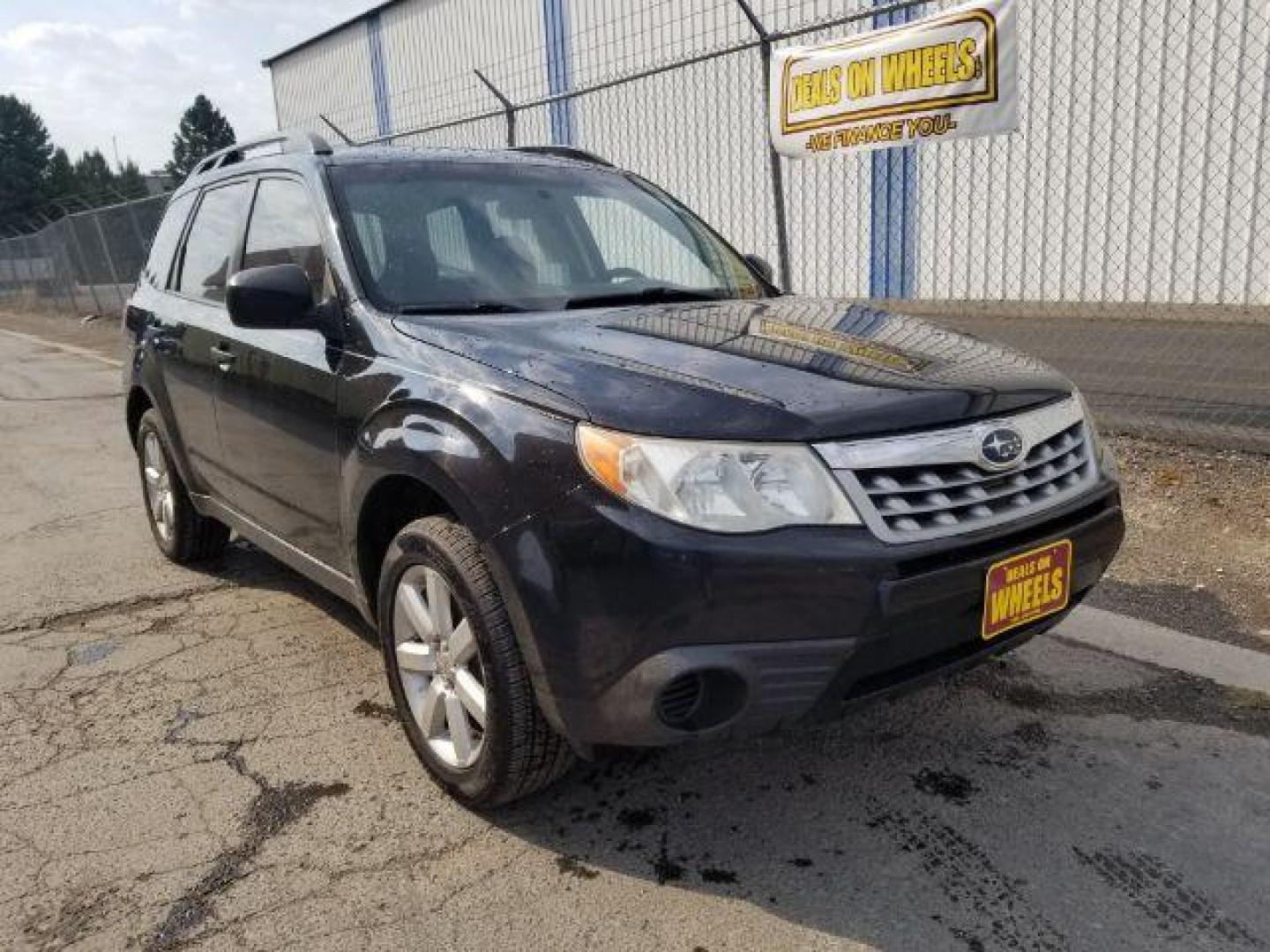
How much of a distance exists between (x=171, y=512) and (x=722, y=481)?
341cm

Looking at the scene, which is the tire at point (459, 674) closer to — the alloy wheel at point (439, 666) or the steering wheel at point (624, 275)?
the alloy wheel at point (439, 666)

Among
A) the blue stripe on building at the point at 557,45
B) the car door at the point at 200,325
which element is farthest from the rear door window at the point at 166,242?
the blue stripe on building at the point at 557,45

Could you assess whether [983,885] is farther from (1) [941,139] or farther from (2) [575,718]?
(1) [941,139]

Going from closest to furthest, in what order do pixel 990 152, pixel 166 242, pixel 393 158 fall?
pixel 393 158, pixel 166 242, pixel 990 152

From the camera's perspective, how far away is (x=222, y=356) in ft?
12.0

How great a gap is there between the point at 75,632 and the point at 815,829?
9.89ft

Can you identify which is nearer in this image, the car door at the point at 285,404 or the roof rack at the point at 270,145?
the car door at the point at 285,404

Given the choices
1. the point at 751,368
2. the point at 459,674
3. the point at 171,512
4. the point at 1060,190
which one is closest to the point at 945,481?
the point at 751,368

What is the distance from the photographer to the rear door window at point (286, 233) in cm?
314

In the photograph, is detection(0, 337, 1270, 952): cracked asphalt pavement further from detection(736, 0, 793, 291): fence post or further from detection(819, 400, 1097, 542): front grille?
detection(736, 0, 793, 291): fence post

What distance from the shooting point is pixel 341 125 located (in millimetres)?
21000

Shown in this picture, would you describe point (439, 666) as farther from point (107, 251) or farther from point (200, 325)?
point (107, 251)

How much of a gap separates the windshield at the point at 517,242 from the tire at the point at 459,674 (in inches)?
31.2

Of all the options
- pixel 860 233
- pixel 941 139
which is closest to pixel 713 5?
pixel 860 233
